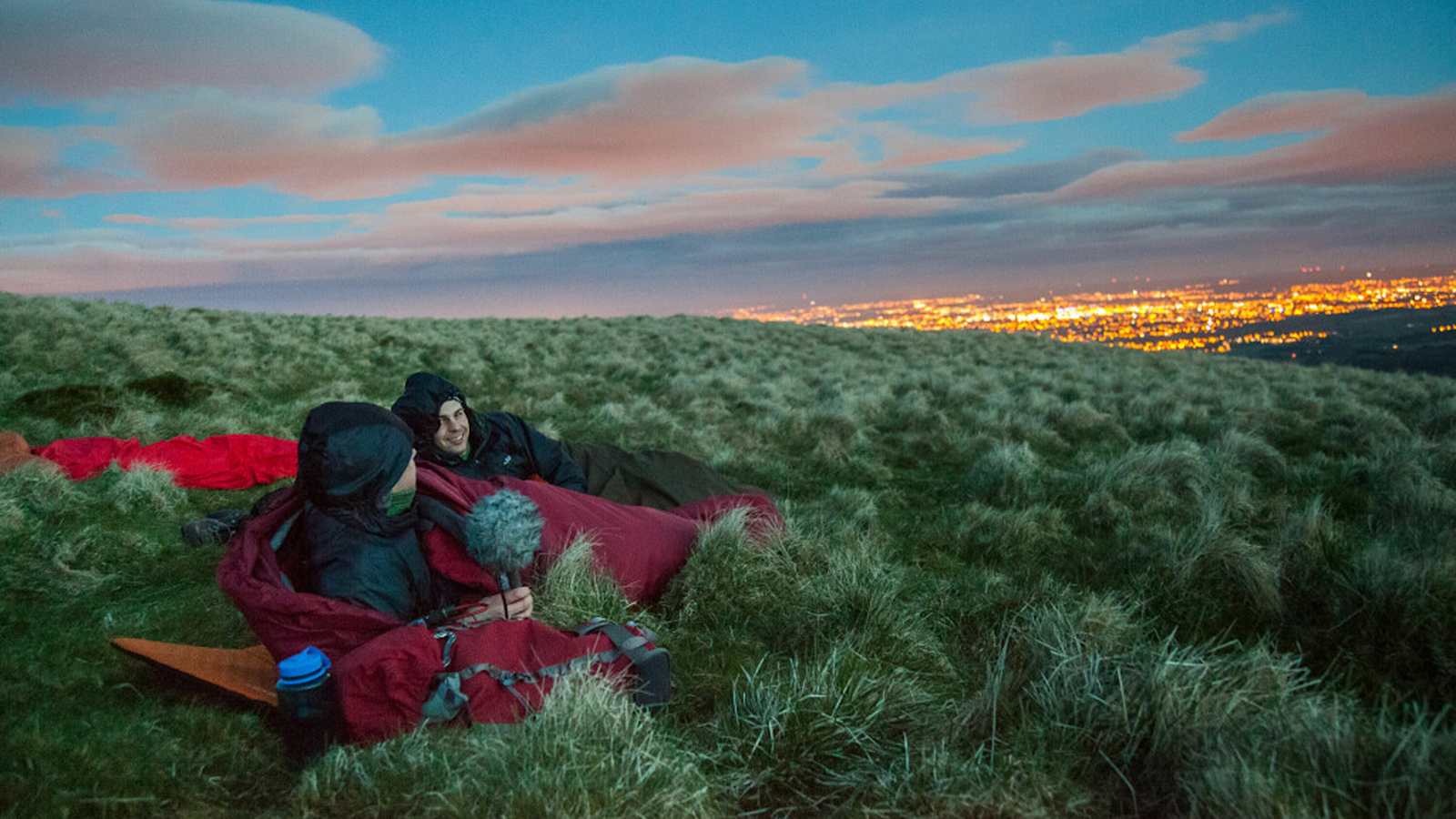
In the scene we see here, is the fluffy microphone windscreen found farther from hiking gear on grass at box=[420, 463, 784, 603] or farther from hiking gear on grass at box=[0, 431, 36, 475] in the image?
hiking gear on grass at box=[0, 431, 36, 475]

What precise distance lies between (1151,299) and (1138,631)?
224ft

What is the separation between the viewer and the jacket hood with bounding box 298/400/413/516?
2967 mm

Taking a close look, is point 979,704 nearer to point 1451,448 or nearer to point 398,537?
point 398,537

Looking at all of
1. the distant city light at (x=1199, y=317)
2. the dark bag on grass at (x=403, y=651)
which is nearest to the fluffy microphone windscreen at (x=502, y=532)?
the dark bag on grass at (x=403, y=651)

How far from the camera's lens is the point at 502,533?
3055mm

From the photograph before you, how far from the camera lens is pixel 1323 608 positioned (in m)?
3.48

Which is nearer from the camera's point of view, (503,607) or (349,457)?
(349,457)

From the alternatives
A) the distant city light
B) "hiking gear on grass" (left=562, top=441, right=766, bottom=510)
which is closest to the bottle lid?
"hiking gear on grass" (left=562, top=441, right=766, bottom=510)

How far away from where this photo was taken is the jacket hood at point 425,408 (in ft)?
17.0

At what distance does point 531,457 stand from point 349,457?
270cm

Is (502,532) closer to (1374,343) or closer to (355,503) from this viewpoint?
(355,503)

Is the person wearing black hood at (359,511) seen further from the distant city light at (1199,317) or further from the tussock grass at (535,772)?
the distant city light at (1199,317)

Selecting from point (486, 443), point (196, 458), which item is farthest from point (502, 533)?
point (196, 458)

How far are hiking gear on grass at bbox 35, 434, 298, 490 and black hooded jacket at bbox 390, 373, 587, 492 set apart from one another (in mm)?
2597
